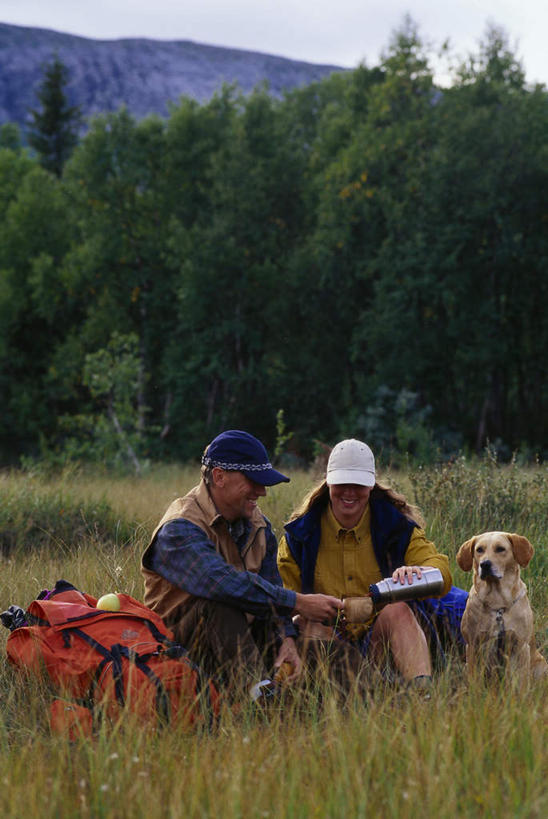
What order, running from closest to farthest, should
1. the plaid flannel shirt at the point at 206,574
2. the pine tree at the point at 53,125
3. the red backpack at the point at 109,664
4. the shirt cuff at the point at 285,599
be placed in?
the red backpack at the point at 109,664 < the plaid flannel shirt at the point at 206,574 < the shirt cuff at the point at 285,599 < the pine tree at the point at 53,125

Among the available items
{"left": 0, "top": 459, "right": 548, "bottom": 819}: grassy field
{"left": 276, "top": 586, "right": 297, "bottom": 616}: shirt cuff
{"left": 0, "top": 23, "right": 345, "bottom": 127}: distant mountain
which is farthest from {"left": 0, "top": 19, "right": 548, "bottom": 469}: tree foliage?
{"left": 0, "top": 23, "right": 345, "bottom": 127}: distant mountain

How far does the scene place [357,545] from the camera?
4.59 metres

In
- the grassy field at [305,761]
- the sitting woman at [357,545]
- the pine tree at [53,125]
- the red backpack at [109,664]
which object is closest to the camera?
the grassy field at [305,761]

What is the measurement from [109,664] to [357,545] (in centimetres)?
149

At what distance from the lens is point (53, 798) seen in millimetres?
2557

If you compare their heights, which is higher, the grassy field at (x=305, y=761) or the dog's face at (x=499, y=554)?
the dog's face at (x=499, y=554)

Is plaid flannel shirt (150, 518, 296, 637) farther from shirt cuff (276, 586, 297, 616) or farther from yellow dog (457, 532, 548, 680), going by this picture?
yellow dog (457, 532, 548, 680)

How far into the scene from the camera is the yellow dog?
3939 mm

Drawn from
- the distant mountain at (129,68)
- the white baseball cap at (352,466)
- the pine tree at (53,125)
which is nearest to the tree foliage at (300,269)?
the pine tree at (53,125)

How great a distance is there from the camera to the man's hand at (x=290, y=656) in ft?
13.1

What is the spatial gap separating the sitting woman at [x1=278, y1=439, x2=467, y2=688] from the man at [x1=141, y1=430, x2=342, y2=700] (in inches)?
9.7

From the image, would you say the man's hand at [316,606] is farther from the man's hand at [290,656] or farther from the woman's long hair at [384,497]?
the woman's long hair at [384,497]

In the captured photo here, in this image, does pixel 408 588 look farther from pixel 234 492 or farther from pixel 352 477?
pixel 234 492

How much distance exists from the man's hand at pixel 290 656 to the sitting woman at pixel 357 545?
0.17 m
